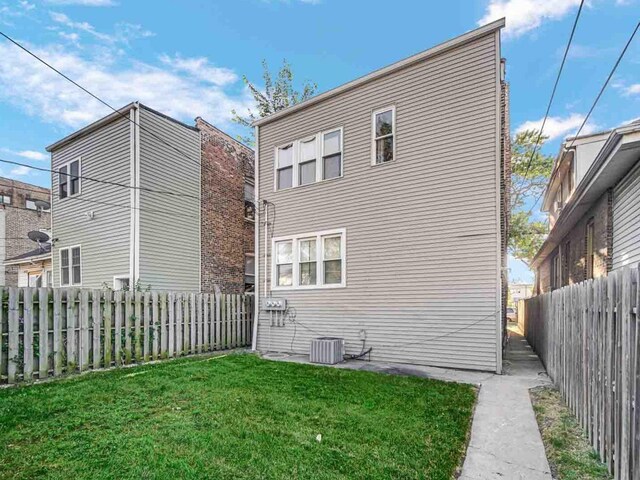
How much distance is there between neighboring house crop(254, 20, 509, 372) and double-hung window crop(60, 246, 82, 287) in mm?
7064

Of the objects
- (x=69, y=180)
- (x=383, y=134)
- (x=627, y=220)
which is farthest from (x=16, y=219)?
(x=627, y=220)

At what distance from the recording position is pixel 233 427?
3.76m

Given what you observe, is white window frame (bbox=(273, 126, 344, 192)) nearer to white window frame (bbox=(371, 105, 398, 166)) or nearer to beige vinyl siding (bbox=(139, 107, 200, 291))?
white window frame (bbox=(371, 105, 398, 166))

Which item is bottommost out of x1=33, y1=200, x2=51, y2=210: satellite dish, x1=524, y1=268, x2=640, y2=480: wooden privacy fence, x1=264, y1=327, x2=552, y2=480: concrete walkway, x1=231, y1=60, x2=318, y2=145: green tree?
x1=264, y1=327, x2=552, y2=480: concrete walkway

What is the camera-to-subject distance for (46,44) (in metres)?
8.92

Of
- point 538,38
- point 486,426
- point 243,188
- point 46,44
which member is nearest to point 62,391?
point 486,426

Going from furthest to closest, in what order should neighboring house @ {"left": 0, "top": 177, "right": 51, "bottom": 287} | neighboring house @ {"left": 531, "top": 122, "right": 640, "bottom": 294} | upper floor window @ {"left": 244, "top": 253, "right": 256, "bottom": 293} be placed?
neighboring house @ {"left": 0, "top": 177, "right": 51, "bottom": 287}
upper floor window @ {"left": 244, "top": 253, "right": 256, "bottom": 293}
neighboring house @ {"left": 531, "top": 122, "right": 640, "bottom": 294}

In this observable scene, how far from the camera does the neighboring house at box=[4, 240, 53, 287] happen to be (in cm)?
1661

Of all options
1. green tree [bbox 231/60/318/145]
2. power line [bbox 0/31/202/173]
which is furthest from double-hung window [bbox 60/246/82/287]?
Answer: green tree [bbox 231/60/318/145]

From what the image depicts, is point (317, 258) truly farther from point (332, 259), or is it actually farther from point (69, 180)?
point (69, 180)

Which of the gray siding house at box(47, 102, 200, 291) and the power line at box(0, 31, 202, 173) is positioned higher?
the power line at box(0, 31, 202, 173)

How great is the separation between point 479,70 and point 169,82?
11873 mm

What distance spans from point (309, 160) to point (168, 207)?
5317 mm

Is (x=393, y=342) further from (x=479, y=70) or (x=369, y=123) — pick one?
(x=479, y=70)
